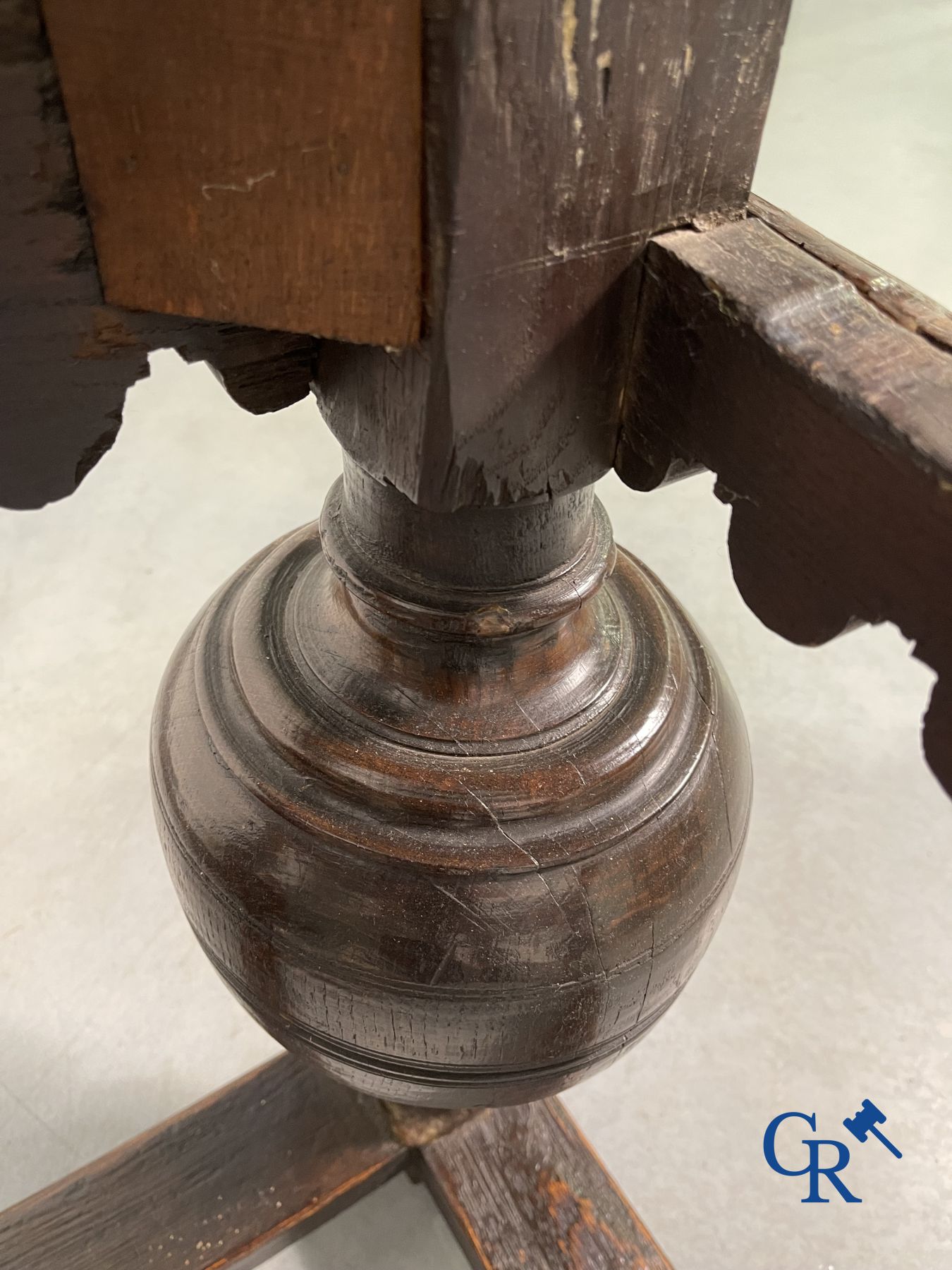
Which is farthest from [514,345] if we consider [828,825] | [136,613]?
[136,613]

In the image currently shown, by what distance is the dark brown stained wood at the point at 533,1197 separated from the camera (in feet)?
3.00

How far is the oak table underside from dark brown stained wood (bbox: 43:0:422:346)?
79 cm

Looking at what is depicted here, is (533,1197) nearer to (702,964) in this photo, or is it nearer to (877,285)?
(702,964)

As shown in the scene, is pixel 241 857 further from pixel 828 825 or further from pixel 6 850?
pixel 828 825

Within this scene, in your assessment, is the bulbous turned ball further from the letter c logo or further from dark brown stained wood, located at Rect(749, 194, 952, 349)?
the letter c logo

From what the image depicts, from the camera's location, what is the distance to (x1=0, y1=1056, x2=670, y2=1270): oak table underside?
3.00 feet

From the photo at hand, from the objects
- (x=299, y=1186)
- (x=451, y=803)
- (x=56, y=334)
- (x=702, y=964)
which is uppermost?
(x=56, y=334)

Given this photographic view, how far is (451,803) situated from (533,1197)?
54 cm

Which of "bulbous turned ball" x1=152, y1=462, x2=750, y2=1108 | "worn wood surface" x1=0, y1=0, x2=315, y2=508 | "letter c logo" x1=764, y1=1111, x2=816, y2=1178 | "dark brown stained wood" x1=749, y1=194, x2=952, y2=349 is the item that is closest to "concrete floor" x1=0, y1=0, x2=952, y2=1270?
"letter c logo" x1=764, y1=1111, x2=816, y2=1178

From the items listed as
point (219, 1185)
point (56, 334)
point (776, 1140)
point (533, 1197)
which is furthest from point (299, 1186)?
point (56, 334)

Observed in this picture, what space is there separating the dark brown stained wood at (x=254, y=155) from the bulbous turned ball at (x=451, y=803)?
16cm

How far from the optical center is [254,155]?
371 mm

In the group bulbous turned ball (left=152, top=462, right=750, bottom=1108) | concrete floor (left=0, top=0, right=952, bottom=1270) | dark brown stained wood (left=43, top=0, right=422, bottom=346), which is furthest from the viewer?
concrete floor (left=0, top=0, right=952, bottom=1270)

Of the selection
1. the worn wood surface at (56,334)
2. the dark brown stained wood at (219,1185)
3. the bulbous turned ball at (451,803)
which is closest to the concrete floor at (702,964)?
the dark brown stained wood at (219,1185)
